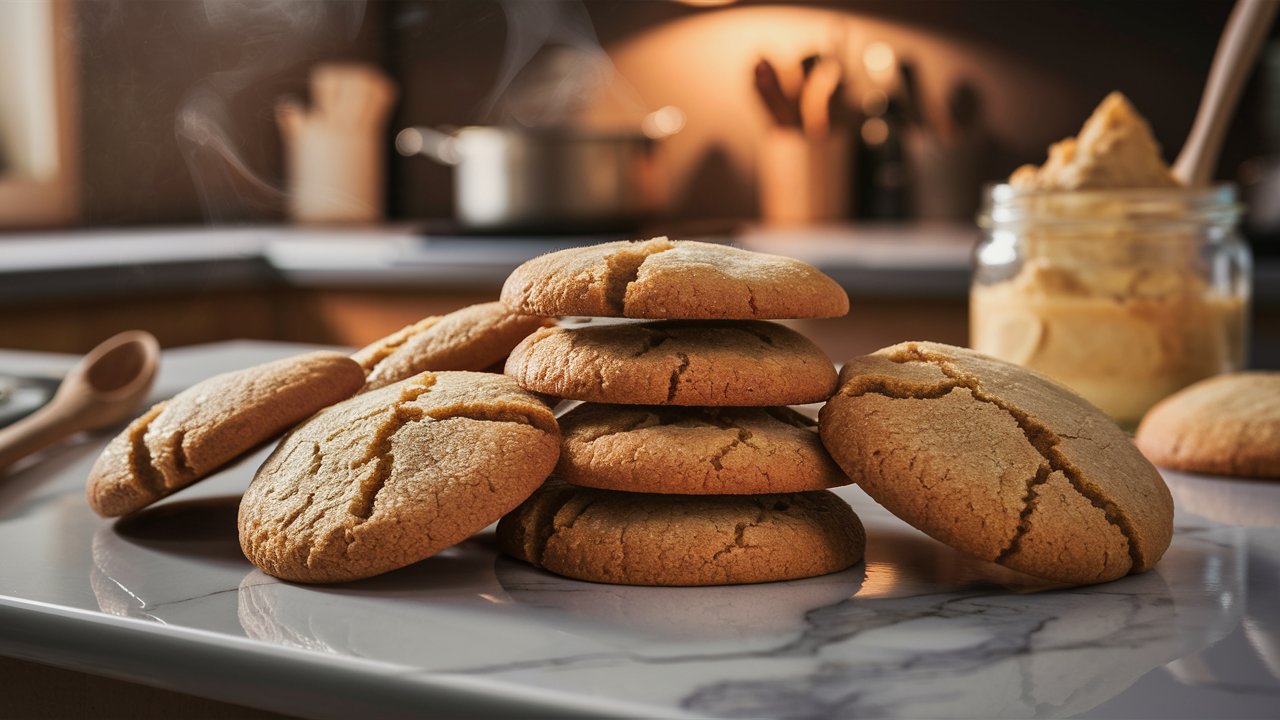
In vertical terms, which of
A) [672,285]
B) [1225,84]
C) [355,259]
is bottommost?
[355,259]

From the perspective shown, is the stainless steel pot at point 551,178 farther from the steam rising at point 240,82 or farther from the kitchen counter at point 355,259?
the steam rising at point 240,82

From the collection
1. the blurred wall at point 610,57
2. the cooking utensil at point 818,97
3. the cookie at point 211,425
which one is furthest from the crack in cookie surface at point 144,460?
the cooking utensil at point 818,97

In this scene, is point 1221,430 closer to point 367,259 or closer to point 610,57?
point 367,259

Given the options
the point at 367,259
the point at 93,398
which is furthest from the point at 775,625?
the point at 367,259

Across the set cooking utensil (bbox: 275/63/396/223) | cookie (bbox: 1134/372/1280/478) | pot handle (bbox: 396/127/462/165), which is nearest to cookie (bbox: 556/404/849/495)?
cookie (bbox: 1134/372/1280/478)

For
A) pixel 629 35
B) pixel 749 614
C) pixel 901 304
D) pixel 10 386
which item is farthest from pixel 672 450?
pixel 629 35
